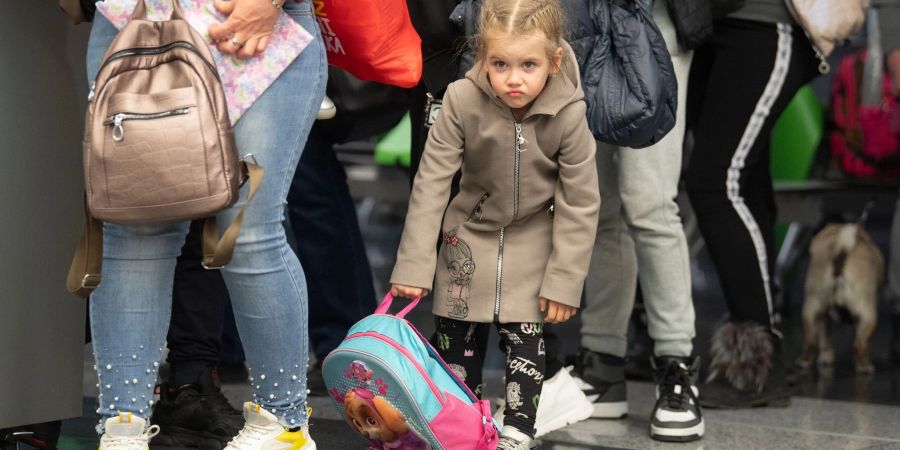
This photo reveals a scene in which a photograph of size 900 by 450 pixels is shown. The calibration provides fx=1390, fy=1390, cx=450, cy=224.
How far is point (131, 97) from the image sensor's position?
284 centimetres

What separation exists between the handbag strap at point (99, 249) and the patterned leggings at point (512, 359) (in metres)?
0.76

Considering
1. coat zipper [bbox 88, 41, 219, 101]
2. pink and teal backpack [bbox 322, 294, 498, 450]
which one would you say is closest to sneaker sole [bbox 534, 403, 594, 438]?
pink and teal backpack [bbox 322, 294, 498, 450]

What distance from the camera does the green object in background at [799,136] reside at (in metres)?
6.84

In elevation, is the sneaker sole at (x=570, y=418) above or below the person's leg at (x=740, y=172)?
below

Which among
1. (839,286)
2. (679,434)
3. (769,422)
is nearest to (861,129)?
(839,286)

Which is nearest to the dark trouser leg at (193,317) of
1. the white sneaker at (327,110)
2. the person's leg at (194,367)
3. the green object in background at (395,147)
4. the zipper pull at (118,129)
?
the person's leg at (194,367)

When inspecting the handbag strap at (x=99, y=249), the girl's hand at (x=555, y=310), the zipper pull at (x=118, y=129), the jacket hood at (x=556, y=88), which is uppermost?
the jacket hood at (x=556, y=88)

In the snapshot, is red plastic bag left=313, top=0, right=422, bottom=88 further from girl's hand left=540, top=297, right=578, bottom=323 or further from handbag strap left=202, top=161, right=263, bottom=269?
girl's hand left=540, top=297, right=578, bottom=323

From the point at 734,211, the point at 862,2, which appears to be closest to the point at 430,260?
the point at 734,211

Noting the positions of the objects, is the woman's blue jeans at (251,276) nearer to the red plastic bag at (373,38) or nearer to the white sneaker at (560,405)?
the red plastic bag at (373,38)

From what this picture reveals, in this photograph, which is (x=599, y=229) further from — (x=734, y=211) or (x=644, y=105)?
(x=644, y=105)

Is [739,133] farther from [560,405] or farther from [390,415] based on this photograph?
[390,415]

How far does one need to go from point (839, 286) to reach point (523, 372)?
2444 millimetres

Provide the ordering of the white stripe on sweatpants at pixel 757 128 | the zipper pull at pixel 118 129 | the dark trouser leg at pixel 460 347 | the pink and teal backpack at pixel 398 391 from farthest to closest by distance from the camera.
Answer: the white stripe on sweatpants at pixel 757 128 < the dark trouser leg at pixel 460 347 < the pink and teal backpack at pixel 398 391 < the zipper pull at pixel 118 129
